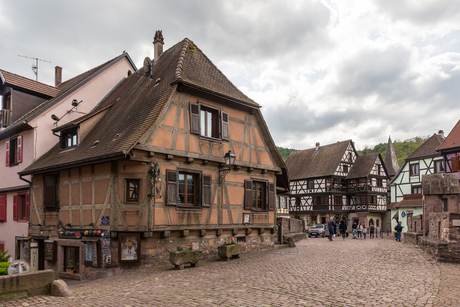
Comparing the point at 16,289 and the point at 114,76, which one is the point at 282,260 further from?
the point at 114,76

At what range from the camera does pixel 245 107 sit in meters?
17.4

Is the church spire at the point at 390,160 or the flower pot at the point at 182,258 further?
the church spire at the point at 390,160

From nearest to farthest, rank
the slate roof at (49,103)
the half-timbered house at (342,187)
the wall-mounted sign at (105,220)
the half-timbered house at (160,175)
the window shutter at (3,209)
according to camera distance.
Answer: the half-timbered house at (160,175)
the wall-mounted sign at (105,220)
the slate roof at (49,103)
the window shutter at (3,209)
the half-timbered house at (342,187)

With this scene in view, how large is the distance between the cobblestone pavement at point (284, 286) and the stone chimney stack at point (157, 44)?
10808 mm

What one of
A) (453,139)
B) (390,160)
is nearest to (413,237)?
(453,139)

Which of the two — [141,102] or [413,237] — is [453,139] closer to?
[413,237]

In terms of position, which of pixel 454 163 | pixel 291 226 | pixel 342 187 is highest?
pixel 454 163

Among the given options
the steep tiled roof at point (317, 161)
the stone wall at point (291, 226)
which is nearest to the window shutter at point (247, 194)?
the stone wall at point (291, 226)

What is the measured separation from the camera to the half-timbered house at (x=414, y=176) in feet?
118

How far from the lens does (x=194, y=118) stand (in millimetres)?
15148

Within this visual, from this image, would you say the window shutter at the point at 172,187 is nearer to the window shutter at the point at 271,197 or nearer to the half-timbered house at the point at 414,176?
the window shutter at the point at 271,197

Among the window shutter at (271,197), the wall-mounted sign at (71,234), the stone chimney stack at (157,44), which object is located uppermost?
the stone chimney stack at (157,44)

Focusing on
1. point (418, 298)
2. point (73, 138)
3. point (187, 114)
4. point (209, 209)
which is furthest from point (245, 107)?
point (418, 298)

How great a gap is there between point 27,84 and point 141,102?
28.0 ft
